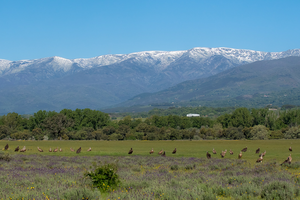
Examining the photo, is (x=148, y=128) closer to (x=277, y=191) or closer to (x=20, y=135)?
(x=20, y=135)

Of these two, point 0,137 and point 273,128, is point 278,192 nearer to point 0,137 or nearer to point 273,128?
point 0,137

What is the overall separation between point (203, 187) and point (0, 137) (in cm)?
9495

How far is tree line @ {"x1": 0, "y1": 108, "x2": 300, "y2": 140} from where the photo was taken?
89125mm

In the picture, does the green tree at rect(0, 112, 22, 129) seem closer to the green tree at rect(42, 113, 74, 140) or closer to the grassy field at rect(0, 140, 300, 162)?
the green tree at rect(42, 113, 74, 140)

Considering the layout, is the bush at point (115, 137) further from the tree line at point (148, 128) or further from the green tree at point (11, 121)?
the green tree at point (11, 121)

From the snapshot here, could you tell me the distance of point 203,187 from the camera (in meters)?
14.3

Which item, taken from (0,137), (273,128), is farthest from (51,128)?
(273,128)

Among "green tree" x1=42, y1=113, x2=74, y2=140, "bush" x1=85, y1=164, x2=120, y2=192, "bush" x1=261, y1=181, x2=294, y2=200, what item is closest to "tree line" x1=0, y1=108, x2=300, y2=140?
"green tree" x1=42, y1=113, x2=74, y2=140

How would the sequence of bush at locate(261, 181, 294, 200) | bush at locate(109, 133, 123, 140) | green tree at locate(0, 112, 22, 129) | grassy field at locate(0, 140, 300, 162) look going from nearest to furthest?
bush at locate(261, 181, 294, 200) < grassy field at locate(0, 140, 300, 162) < bush at locate(109, 133, 123, 140) < green tree at locate(0, 112, 22, 129)

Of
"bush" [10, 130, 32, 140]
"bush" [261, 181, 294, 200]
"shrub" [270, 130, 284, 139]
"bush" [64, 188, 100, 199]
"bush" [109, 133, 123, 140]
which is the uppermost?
"bush" [64, 188, 100, 199]

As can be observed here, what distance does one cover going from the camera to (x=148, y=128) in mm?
100750

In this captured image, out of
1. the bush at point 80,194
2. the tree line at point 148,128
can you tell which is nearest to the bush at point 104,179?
the bush at point 80,194

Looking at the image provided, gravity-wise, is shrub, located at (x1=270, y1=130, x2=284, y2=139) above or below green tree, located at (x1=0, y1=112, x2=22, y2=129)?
below

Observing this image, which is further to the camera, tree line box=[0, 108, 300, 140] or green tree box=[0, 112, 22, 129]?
green tree box=[0, 112, 22, 129]
